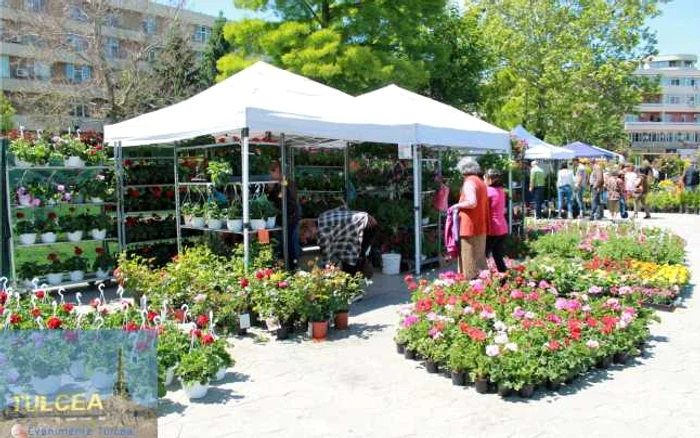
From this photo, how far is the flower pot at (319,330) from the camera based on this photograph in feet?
20.6

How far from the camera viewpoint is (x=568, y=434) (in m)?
→ 4.05

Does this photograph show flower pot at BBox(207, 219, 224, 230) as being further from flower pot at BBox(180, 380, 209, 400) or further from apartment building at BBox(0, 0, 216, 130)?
apartment building at BBox(0, 0, 216, 130)

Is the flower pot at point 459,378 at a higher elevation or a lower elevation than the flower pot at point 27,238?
lower

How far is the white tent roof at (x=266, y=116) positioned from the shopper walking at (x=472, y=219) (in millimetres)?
1619

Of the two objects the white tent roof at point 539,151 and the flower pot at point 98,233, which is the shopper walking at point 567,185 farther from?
the flower pot at point 98,233

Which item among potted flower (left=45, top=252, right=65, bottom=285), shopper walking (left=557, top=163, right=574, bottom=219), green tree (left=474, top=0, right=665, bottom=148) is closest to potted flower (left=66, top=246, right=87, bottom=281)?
potted flower (left=45, top=252, right=65, bottom=285)

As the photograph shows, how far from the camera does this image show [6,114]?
32.5m

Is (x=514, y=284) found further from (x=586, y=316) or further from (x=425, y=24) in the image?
(x=425, y=24)

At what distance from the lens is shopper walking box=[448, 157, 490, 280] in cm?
712

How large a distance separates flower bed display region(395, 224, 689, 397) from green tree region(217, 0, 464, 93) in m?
9.83

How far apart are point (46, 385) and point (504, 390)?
330cm

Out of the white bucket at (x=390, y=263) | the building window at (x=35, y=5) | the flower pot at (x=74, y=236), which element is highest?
the building window at (x=35, y=5)

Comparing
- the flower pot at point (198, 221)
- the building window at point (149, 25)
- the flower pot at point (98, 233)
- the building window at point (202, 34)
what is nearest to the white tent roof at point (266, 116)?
the flower pot at point (198, 221)

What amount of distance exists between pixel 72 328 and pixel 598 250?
7.94 m
